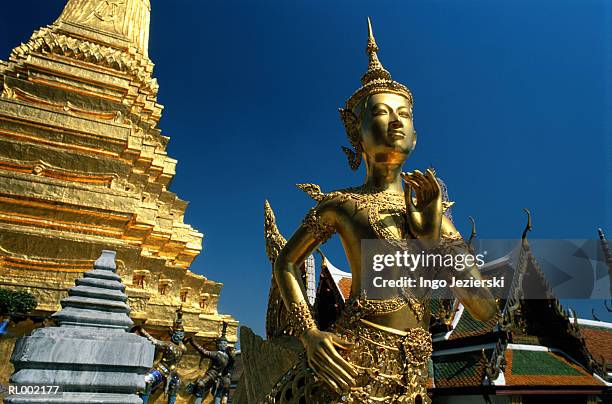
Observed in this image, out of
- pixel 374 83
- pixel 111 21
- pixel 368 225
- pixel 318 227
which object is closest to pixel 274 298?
pixel 318 227

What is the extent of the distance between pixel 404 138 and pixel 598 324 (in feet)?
34.9

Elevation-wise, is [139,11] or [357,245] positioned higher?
[139,11]

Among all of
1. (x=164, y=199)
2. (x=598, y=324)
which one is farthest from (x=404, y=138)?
(x=164, y=199)

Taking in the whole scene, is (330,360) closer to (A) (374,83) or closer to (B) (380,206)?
(B) (380,206)

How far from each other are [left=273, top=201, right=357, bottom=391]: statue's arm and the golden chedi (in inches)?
323

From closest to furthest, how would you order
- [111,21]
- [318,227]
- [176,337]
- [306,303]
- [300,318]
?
[300,318] < [306,303] < [318,227] < [176,337] < [111,21]

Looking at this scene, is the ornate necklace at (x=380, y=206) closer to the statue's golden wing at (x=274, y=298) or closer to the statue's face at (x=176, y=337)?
the statue's golden wing at (x=274, y=298)

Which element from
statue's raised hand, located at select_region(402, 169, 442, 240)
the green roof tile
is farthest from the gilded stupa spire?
statue's raised hand, located at select_region(402, 169, 442, 240)

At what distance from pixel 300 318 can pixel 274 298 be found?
59 cm

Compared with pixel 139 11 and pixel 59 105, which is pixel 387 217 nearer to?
pixel 59 105

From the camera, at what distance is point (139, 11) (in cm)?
1839

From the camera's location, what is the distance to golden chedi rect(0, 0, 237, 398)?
33.6 feet

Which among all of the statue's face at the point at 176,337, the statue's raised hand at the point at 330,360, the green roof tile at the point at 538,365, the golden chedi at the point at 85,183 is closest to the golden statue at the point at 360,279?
the statue's raised hand at the point at 330,360

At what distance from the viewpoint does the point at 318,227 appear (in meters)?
2.81
